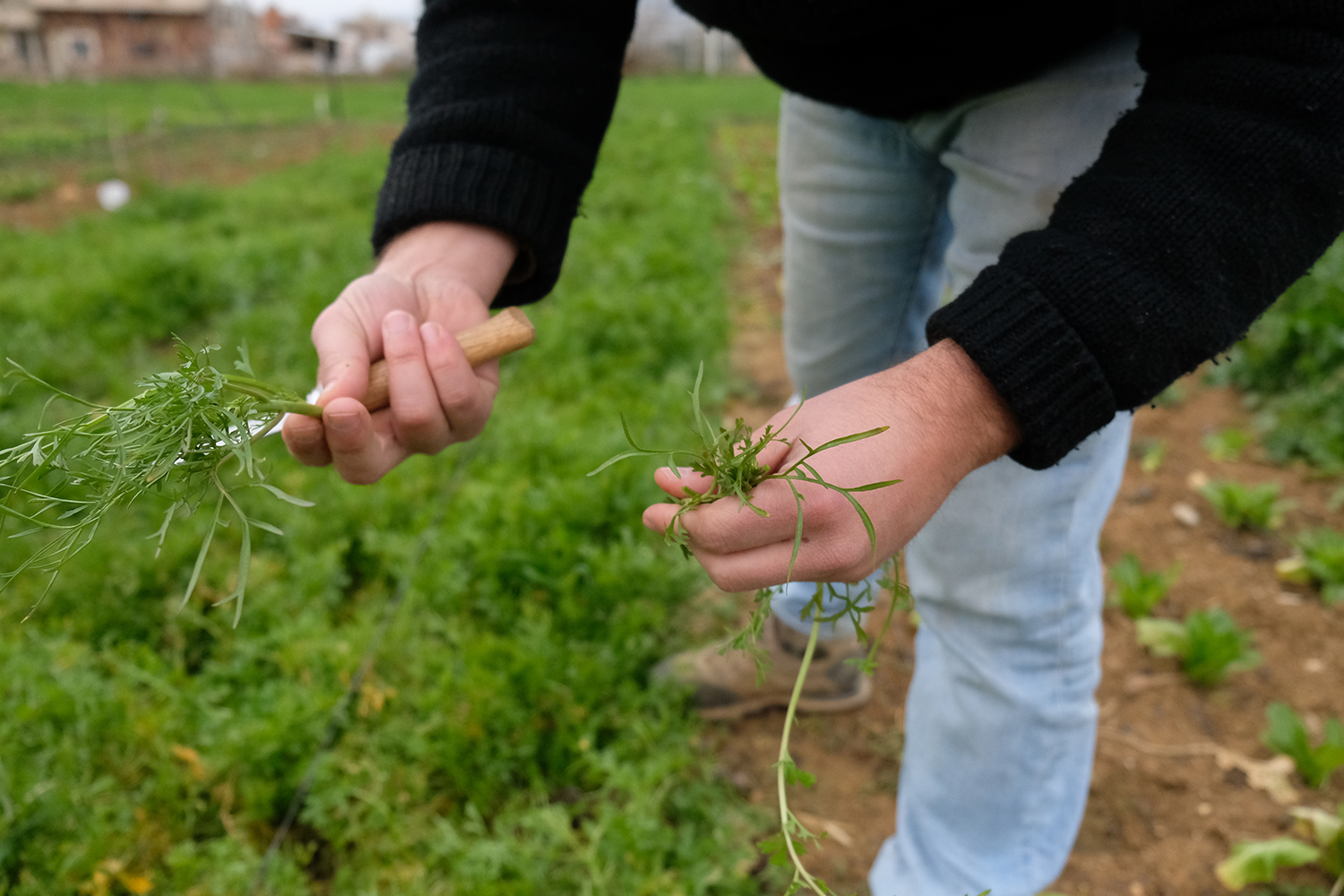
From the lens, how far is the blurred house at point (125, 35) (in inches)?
1590

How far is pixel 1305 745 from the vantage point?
2.13 meters

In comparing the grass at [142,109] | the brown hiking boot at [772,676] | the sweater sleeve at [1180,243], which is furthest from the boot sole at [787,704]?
the grass at [142,109]

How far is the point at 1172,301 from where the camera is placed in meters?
1.00

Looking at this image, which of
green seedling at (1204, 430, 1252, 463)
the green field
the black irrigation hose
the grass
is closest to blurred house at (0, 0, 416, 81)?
the grass

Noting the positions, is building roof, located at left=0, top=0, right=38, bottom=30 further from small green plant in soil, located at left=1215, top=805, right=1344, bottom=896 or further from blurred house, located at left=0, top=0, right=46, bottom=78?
small green plant in soil, located at left=1215, top=805, right=1344, bottom=896

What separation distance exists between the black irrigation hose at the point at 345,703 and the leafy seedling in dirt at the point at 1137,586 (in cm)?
228

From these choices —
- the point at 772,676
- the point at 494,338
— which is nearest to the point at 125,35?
the point at 772,676

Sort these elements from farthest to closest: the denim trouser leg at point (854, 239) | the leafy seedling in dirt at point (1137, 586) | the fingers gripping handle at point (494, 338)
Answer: the leafy seedling in dirt at point (1137, 586) → the denim trouser leg at point (854, 239) → the fingers gripping handle at point (494, 338)

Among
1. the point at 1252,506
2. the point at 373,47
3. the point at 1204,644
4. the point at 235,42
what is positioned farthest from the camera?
the point at 373,47

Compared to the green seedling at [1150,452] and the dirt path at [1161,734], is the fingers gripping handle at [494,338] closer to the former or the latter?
the dirt path at [1161,734]

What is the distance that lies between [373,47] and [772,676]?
3022 inches

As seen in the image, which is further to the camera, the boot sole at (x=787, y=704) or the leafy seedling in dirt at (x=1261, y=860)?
the boot sole at (x=787, y=704)

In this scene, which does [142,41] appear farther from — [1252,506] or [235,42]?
[1252,506]

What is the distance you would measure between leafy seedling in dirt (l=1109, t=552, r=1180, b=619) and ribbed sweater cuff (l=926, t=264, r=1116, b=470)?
198 cm
